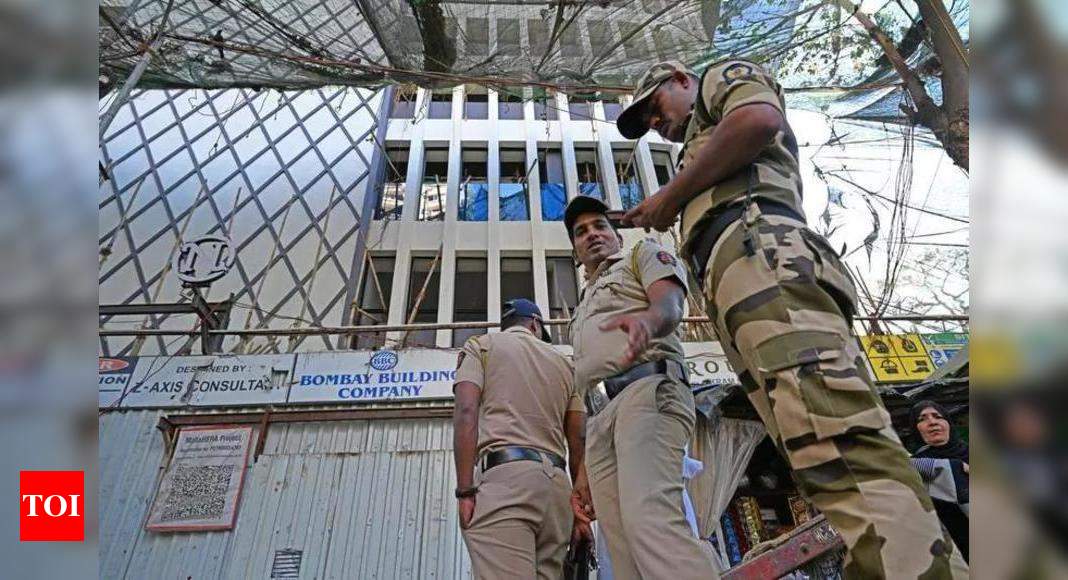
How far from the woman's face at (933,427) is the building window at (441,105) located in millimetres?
9897

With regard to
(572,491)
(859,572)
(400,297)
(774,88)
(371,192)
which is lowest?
(859,572)

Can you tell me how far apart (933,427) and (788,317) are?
298 centimetres

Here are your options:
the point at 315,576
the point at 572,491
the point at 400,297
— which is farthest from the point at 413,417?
the point at 572,491

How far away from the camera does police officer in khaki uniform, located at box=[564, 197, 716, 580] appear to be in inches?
59.3

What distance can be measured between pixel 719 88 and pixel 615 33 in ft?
13.3

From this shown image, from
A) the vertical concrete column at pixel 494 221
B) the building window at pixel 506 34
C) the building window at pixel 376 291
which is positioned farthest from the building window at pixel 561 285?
the building window at pixel 506 34

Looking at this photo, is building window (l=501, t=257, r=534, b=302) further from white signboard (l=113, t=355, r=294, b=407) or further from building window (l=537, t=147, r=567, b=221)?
white signboard (l=113, t=355, r=294, b=407)

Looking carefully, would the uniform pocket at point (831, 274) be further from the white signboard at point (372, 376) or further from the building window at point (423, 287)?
the building window at point (423, 287)

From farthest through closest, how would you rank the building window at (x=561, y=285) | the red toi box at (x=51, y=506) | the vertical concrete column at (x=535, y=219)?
the building window at (x=561, y=285), the vertical concrete column at (x=535, y=219), the red toi box at (x=51, y=506)

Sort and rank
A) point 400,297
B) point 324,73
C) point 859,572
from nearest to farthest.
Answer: point 859,572 → point 324,73 → point 400,297

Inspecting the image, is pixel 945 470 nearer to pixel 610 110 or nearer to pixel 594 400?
pixel 594 400

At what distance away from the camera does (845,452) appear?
96 centimetres

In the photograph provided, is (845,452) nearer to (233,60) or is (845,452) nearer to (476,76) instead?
(476,76)

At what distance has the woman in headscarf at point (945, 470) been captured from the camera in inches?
109
